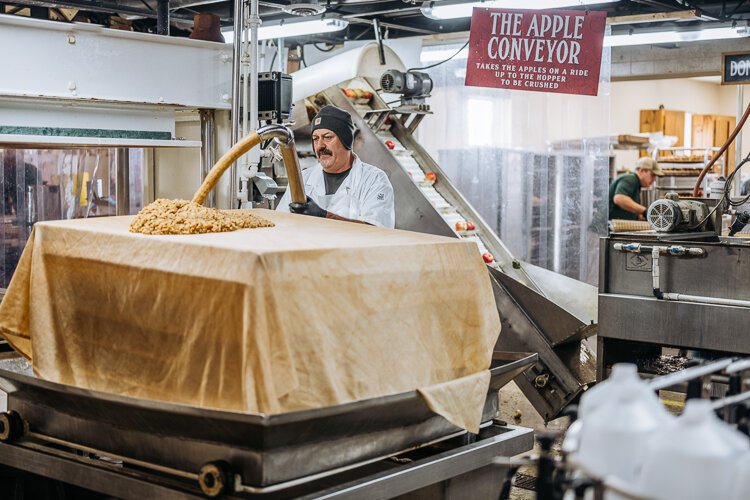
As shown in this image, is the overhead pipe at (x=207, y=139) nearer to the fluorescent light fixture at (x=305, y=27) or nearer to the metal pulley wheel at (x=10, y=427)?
the metal pulley wheel at (x=10, y=427)

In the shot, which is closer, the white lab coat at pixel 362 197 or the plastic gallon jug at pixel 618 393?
the plastic gallon jug at pixel 618 393

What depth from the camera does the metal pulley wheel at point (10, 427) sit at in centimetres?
234

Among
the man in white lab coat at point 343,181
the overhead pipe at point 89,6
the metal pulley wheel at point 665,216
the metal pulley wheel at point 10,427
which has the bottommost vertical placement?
the metal pulley wheel at point 10,427

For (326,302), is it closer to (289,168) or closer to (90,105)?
(289,168)

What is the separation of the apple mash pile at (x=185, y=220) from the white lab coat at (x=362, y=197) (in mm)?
1601

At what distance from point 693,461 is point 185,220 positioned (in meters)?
1.39

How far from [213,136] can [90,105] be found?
0.59 meters

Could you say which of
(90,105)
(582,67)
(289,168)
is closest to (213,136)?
(90,105)

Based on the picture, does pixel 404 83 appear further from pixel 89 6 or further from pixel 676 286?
pixel 676 286

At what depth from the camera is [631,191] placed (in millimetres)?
7859

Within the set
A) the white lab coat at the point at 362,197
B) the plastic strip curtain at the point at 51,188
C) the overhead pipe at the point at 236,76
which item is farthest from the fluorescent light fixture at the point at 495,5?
the plastic strip curtain at the point at 51,188

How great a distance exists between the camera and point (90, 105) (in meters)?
3.43

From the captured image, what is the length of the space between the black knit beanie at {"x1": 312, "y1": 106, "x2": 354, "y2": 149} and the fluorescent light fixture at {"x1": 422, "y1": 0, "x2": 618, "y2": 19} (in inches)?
76.9

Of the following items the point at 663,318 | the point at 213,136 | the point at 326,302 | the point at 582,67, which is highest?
the point at 582,67
